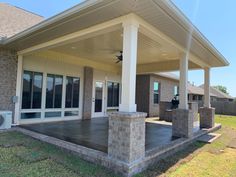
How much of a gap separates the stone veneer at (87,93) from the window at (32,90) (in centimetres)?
274

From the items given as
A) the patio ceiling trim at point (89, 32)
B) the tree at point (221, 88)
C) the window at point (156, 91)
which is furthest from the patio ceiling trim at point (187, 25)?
the tree at point (221, 88)

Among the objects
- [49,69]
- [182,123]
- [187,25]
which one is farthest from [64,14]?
[182,123]

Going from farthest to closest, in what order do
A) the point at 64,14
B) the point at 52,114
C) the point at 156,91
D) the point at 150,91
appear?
the point at 156,91
the point at 150,91
the point at 52,114
the point at 64,14

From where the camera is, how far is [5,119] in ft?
26.0

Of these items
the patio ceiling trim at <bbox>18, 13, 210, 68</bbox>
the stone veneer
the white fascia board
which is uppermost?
the white fascia board

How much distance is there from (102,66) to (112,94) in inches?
87.0

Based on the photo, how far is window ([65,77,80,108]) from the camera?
36.0 feet

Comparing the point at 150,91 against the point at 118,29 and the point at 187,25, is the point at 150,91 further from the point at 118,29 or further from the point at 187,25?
the point at 118,29

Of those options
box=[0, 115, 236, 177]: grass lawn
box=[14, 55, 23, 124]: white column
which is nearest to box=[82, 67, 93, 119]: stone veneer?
box=[14, 55, 23, 124]: white column

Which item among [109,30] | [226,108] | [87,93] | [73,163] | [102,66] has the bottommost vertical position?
[73,163]

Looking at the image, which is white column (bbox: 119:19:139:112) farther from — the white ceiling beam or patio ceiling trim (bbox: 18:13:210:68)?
the white ceiling beam

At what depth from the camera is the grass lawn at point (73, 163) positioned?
14.2 ft

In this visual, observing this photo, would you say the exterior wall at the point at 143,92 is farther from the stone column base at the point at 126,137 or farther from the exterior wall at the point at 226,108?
Answer: the exterior wall at the point at 226,108

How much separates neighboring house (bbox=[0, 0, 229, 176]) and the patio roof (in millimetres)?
23
